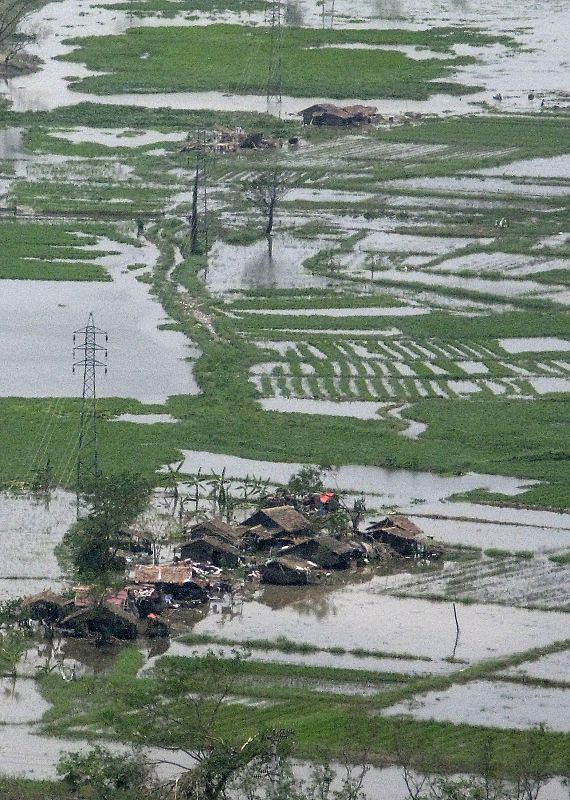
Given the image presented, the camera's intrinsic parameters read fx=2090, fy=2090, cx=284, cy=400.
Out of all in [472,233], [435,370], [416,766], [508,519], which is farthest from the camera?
[472,233]

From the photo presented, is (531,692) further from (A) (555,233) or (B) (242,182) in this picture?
(B) (242,182)

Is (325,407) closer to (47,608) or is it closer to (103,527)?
(103,527)

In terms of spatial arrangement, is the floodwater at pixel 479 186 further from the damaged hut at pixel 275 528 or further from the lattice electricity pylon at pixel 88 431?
the damaged hut at pixel 275 528

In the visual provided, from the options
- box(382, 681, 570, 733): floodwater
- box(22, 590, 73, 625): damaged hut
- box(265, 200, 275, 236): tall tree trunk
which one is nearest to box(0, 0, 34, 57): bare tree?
box(265, 200, 275, 236): tall tree trunk

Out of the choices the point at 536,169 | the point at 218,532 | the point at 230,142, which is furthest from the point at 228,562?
the point at 230,142

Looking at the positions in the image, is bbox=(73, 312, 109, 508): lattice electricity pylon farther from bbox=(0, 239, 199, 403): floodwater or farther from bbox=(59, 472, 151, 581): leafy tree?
bbox=(59, 472, 151, 581): leafy tree

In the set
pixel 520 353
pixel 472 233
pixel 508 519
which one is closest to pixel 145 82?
pixel 472 233
